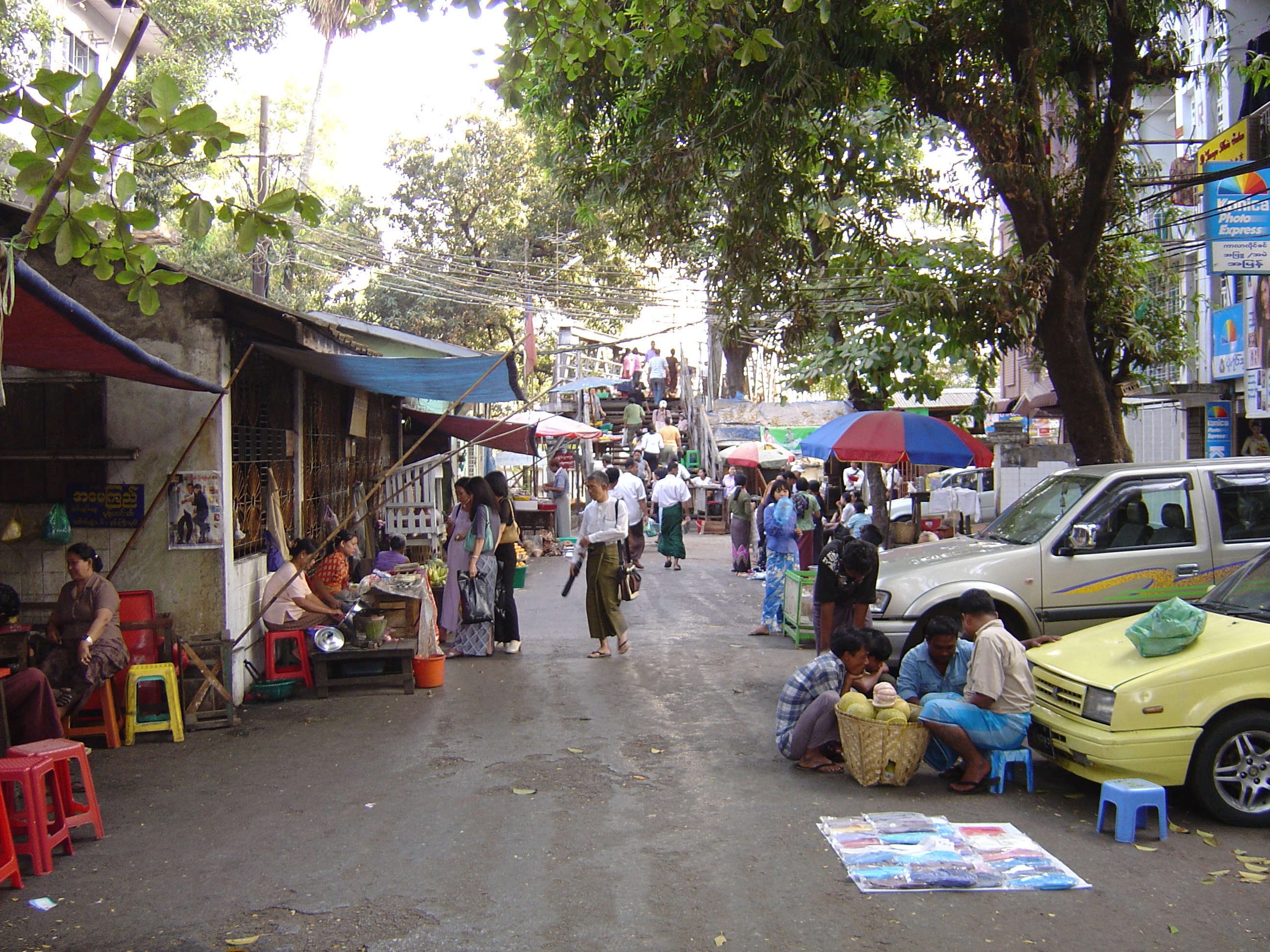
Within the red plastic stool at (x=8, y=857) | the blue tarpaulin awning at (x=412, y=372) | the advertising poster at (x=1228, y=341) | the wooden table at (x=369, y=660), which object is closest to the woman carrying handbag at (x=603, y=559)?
the blue tarpaulin awning at (x=412, y=372)

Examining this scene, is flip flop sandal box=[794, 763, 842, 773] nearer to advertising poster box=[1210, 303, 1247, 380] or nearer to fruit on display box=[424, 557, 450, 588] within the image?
fruit on display box=[424, 557, 450, 588]

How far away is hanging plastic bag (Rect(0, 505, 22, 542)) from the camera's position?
7410 millimetres

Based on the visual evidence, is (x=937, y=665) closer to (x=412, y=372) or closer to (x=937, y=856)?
(x=937, y=856)

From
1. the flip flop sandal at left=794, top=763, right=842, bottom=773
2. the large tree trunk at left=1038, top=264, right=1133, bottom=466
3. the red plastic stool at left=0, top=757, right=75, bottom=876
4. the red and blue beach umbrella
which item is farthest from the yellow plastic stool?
the large tree trunk at left=1038, top=264, right=1133, bottom=466

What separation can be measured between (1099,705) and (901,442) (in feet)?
21.3

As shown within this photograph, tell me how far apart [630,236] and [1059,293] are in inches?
200

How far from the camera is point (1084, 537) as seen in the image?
26.5 feet

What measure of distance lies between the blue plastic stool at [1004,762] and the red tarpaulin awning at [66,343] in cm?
537

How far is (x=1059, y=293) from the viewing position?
9578 millimetres

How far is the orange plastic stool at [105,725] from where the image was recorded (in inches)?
273

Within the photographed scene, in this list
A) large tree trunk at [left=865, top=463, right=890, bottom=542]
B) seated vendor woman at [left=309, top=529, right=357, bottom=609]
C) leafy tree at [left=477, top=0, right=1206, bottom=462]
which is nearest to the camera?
seated vendor woman at [left=309, top=529, right=357, bottom=609]

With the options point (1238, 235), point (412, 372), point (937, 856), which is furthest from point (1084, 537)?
point (412, 372)

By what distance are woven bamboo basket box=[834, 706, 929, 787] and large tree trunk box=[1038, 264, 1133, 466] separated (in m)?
5.25

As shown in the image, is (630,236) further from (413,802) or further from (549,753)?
(413,802)
